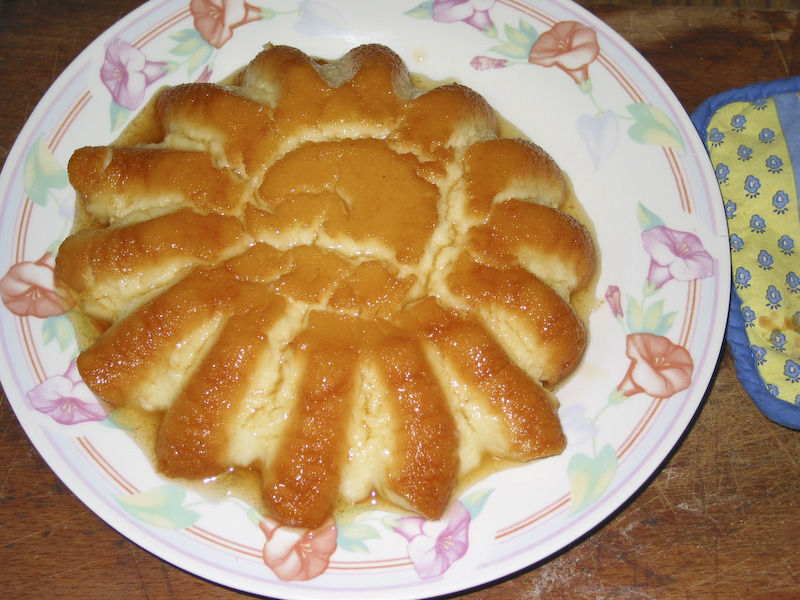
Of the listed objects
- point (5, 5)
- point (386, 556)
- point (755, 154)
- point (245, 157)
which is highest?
point (5, 5)

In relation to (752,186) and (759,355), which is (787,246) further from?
(759,355)

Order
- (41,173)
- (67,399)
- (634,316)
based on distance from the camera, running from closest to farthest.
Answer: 1. (67,399)
2. (634,316)
3. (41,173)

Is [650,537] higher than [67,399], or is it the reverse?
[67,399]

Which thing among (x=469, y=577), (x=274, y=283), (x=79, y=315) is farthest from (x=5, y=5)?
(x=469, y=577)

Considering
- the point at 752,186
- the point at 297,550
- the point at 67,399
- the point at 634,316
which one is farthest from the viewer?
the point at 752,186

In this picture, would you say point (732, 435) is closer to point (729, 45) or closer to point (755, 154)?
point (755, 154)

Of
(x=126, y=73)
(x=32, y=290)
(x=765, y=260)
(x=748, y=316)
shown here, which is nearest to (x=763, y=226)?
(x=765, y=260)
